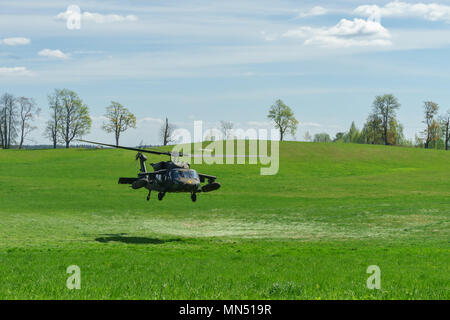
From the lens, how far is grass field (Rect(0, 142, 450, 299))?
1592 cm

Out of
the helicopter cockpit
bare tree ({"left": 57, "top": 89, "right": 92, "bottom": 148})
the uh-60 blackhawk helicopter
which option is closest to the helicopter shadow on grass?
the uh-60 blackhawk helicopter

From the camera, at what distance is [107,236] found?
1586 inches

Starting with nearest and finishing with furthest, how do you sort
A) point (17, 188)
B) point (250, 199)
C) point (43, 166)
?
1. point (250, 199)
2. point (17, 188)
3. point (43, 166)

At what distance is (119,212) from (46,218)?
868 cm

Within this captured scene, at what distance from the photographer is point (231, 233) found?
4328 centimetres

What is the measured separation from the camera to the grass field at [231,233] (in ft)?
52.2

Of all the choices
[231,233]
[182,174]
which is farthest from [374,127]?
[182,174]

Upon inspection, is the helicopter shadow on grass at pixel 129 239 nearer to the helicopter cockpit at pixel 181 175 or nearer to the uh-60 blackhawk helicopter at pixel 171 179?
the uh-60 blackhawk helicopter at pixel 171 179

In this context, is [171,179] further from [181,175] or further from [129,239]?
[129,239]

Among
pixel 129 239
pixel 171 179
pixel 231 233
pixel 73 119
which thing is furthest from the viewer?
pixel 73 119

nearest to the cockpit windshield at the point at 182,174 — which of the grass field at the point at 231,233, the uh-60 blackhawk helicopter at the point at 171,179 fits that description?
the uh-60 blackhawk helicopter at the point at 171,179
